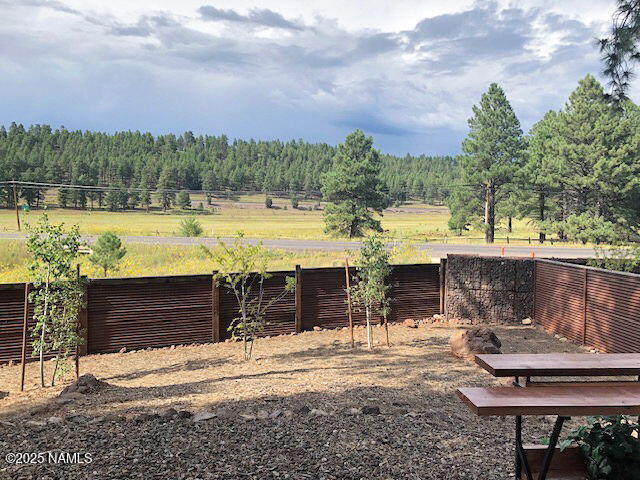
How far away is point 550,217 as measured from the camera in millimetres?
45938

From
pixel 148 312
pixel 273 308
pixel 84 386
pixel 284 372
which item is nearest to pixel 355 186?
pixel 273 308

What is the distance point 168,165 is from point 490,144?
106943mm

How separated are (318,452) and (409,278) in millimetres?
9558

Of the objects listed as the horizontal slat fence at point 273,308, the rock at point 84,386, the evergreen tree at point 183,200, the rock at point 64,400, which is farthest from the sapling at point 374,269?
the evergreen tree at point 183,200

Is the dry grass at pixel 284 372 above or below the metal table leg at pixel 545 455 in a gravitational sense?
below

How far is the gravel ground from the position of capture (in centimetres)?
468

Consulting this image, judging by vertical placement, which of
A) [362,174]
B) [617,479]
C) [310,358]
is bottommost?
[310,358]

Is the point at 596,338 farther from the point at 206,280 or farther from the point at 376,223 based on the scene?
the point at 376,223

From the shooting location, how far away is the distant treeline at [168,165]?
118 meters

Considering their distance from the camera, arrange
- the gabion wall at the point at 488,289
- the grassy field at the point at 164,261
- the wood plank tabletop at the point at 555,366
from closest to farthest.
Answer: the wood plank tabletop at the point at 555,366 → the gabion wall at the point at 488,289 → the grassy field at the point at 164,261

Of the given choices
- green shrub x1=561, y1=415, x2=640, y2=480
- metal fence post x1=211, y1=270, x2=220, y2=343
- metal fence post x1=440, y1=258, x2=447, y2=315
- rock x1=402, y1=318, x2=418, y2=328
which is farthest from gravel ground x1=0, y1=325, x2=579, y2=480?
metal fence post x1=440, y1=258, x2=447, y2=315

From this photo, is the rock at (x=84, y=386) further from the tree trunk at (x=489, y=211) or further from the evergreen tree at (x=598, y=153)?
the tree trunk at (x=489, y=211)

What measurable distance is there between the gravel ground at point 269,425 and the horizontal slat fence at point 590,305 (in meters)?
3.51

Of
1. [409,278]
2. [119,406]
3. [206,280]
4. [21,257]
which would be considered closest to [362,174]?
[21,257]
